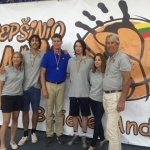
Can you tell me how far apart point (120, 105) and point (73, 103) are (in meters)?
0.78

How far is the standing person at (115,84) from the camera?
7.84ft

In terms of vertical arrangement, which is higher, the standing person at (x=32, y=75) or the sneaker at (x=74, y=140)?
the standing person at (x=32, y=75)

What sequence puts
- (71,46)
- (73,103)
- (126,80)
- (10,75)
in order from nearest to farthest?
(126,80) < (10,75) < (73,103) < (71,46)

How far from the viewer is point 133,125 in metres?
3.03

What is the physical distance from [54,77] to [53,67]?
0.14 meters

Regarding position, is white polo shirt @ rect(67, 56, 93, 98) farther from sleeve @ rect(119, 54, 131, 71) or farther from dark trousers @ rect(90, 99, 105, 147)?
sleeve @ rect(119, 54, 131, 71)

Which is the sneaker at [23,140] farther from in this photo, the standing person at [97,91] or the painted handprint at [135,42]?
the painted handprint at [135,42]

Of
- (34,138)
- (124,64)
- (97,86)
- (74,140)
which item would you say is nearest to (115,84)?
(124,64)

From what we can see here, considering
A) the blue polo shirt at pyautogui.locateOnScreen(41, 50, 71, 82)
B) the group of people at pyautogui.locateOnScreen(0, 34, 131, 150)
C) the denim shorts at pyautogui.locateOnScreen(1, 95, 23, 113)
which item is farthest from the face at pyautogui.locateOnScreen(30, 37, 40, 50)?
the denim shorts at pyautogui.locateOnScreen(1, 95, 23, 113)

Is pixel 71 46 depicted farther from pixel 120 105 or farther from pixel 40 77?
pixel 120 105

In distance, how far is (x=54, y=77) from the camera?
3.00 m

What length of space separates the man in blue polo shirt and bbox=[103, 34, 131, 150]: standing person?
737 millimetres

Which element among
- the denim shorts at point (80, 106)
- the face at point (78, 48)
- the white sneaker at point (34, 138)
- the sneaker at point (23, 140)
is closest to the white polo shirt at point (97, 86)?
the denim shorts at point (80, 106)

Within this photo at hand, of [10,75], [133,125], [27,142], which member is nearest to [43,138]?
[27,142]
